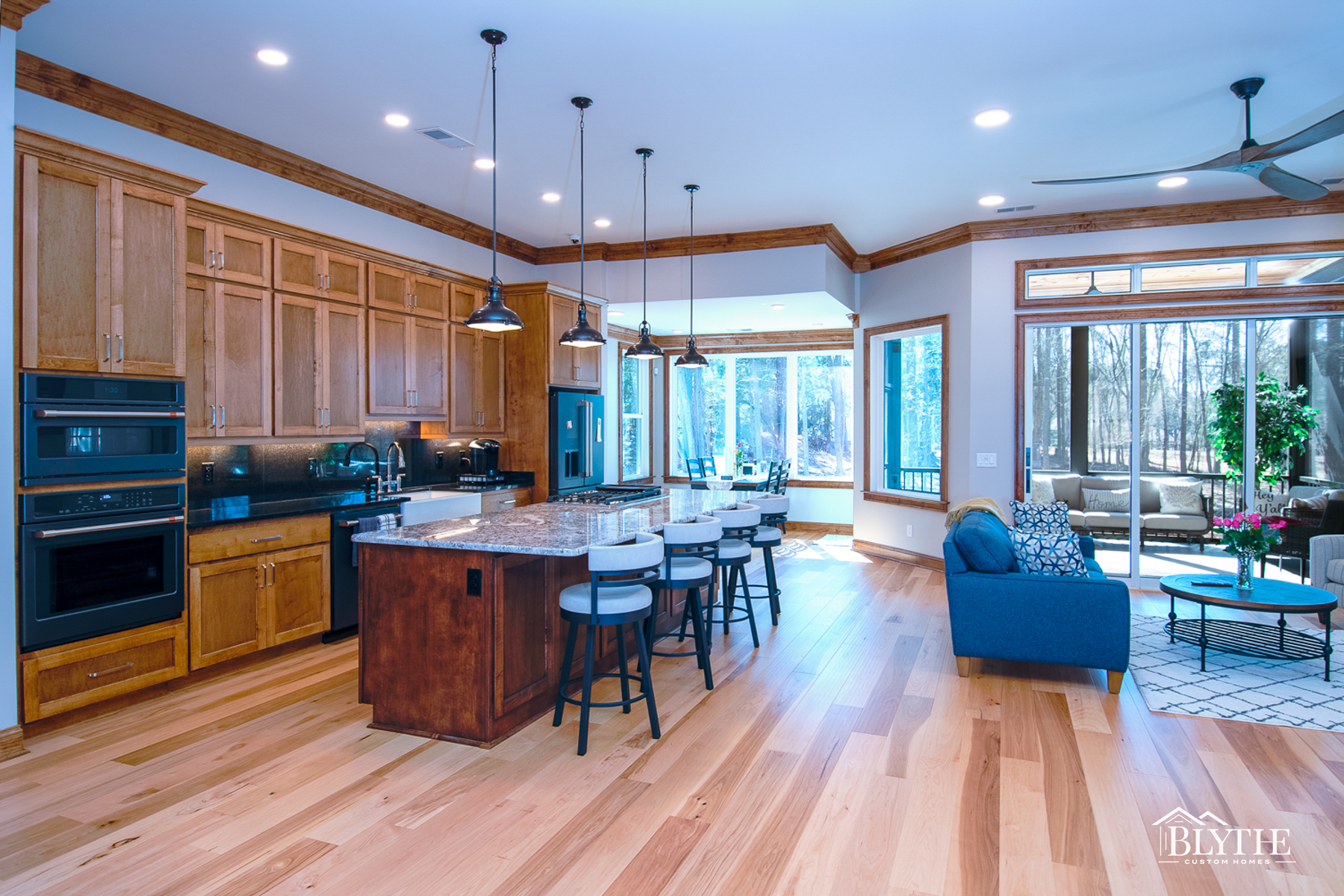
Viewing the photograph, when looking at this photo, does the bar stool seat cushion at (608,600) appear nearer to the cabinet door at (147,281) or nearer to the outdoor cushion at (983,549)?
the outdoor cushion at (983,549)

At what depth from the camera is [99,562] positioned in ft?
11.2

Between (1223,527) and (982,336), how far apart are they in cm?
256

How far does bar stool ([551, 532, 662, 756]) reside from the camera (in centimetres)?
302

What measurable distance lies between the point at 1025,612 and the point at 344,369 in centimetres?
448

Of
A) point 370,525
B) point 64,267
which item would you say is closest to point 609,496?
point 370,525

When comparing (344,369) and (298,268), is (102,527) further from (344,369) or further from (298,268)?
(298,268)

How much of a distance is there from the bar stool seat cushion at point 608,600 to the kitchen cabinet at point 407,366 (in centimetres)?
278

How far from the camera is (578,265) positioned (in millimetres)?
7215

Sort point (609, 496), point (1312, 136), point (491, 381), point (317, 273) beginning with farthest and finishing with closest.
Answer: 1. point (491, 381)
2. point (317, 273)
3. point (609, 496)
4. point (1312, 136)

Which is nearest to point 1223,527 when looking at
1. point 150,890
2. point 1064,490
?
point 1064,490

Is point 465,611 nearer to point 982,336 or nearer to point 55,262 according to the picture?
point 55,262

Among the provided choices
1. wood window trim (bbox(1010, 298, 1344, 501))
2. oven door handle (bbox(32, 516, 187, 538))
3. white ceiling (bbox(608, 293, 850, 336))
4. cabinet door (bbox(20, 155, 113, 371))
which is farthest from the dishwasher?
wood window trim (bbox(1010, 298, 1344, 501))

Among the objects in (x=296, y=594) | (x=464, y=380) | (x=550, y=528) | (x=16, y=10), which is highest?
(x=16, y=10)

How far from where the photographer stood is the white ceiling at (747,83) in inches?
123
